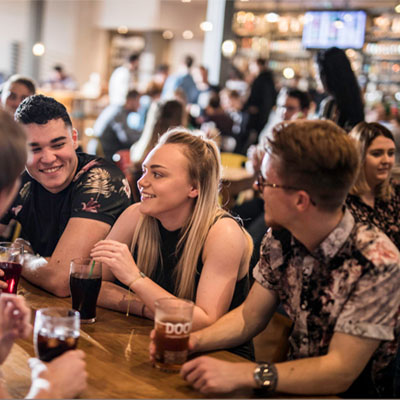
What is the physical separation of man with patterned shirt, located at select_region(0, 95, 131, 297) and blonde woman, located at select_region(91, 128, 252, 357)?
0.15m

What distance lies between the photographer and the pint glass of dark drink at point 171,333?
1.43 meters

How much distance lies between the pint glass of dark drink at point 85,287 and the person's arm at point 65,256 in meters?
0.23

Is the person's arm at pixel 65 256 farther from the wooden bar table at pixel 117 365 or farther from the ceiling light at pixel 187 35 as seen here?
the ceiling light at pixel 187 35

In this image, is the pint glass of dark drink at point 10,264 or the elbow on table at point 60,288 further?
the elbow on table at point 60,288

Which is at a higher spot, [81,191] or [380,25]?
[380,25]

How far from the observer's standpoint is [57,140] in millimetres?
2289

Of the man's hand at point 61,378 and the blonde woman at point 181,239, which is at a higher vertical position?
the blonde woman at point 181,239

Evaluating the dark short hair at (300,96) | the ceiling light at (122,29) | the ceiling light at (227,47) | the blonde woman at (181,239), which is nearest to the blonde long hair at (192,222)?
the blonde woman at (181,239)

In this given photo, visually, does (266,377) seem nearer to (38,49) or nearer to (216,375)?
(216,375)

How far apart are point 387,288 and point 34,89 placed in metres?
3.60

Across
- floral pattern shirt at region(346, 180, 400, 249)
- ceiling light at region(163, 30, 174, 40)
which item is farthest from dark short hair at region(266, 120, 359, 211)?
ceiling light at region(163, 30, 174, 40)

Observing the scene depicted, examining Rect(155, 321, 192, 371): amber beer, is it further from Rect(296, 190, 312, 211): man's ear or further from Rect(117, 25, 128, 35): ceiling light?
Rect(117, 25, 128, 35): ceiling light

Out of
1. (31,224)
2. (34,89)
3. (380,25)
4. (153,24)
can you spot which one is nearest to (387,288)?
(31,224)

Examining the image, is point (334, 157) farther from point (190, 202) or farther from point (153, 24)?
point (153, 24)
